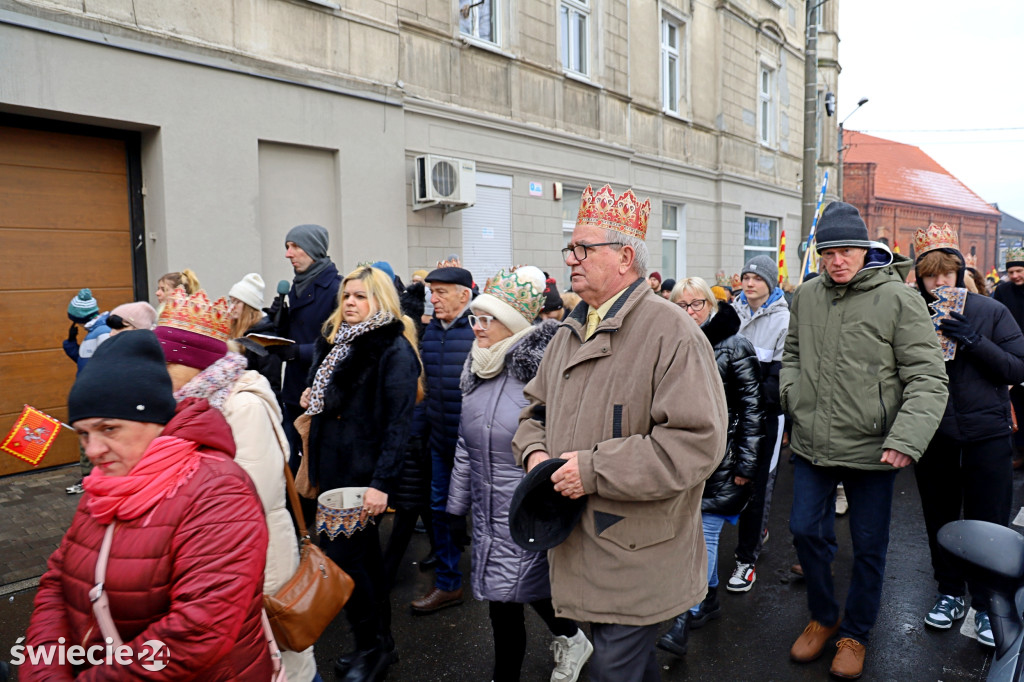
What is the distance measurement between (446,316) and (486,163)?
644cm

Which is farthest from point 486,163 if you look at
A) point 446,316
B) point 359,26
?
point 446,316

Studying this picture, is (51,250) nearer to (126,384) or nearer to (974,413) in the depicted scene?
(126,384)

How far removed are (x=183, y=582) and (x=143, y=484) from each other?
0.26 meters

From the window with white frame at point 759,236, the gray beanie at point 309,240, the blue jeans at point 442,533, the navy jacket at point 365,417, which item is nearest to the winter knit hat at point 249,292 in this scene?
the gray beanie at point 309,240

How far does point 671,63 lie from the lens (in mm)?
15328

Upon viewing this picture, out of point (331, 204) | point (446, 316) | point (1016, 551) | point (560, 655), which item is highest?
point (331, 204)

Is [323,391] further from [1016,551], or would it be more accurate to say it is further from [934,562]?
[934,562]

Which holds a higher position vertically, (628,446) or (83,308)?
(83,308)

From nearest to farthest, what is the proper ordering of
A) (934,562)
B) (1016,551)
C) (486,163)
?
(1016,551)
(934,562)
(486,163)

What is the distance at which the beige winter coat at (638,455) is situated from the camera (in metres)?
2.07

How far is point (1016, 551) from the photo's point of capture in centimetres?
180

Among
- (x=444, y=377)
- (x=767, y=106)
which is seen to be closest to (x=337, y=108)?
(x=444, y=377)

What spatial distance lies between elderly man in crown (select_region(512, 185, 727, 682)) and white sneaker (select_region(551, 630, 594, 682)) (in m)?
0.95

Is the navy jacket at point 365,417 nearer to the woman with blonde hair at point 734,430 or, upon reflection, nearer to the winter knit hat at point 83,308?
the woman with blonde hair at point 734,430
